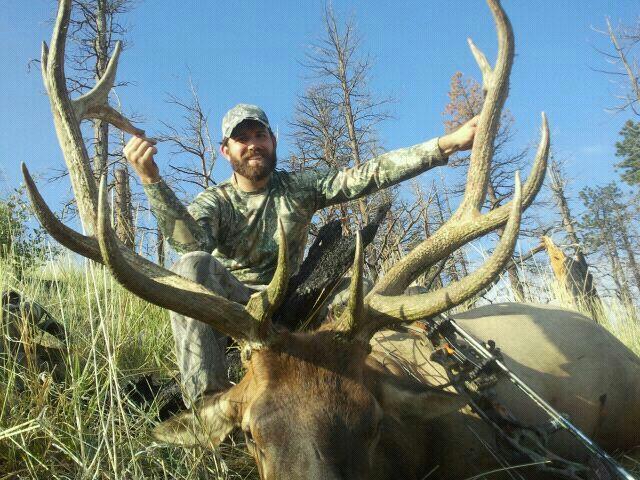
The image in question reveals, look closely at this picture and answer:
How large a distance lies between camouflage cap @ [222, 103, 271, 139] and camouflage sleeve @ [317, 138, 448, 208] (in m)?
0.75

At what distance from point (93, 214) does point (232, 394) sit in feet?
4.08

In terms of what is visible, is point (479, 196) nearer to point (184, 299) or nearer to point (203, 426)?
point (184, 299)

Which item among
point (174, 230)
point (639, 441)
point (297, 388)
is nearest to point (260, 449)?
point (297, 388)

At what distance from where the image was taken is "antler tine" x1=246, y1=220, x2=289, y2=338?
2.40 meters

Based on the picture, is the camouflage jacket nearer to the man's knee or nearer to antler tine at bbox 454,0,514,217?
Answer: the man's knee

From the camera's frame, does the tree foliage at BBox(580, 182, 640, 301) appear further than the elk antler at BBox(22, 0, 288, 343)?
Yes

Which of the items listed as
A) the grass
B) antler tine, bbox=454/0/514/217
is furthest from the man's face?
antler tine, bbox=454/0/514/217

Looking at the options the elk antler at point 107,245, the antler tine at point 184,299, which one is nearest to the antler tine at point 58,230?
the elk antler at point 107,245

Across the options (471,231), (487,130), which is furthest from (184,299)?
(487,130)

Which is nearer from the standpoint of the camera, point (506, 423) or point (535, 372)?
point (506, 423)

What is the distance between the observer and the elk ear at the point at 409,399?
271cm

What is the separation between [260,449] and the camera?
2285 millimetres

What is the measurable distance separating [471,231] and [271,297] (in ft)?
4.19

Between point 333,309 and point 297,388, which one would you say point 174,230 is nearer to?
point 333,309
